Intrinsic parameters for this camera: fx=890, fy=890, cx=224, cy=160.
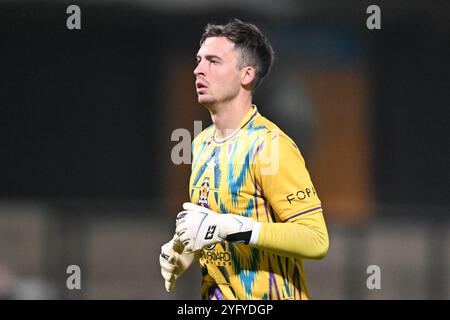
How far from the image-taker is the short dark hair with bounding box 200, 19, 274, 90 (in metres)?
4.54

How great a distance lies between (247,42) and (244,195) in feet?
2.59

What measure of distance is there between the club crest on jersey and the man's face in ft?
1.33

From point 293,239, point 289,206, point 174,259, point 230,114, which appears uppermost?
point 230,114

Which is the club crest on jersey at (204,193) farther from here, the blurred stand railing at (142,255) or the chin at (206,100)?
the blurred stand railing at (142,255)

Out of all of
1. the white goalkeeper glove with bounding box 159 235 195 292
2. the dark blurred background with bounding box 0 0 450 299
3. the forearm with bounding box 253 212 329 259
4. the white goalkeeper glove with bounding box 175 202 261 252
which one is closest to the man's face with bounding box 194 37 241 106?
the white goalkeeper glove with bounding box 175 202 261 252

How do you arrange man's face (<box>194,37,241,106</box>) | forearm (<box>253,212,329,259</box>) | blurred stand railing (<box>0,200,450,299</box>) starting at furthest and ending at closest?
blurred stand railing (<box>0,200,450,299</box>), man's face (<box>194,37,241,106</box>), forearm (<box>253,212,329,259</box>)

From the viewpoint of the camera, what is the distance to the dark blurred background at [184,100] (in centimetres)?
1227

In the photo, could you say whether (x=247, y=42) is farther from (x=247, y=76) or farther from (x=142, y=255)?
(x=142, y=255)

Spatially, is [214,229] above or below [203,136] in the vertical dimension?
below

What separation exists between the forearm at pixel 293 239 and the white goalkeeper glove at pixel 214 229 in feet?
0.16

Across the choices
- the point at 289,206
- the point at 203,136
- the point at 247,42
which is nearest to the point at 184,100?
the point at 203,136

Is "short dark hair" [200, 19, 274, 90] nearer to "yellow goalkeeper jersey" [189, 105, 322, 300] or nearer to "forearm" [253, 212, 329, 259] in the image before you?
"yellow goalkeeper jersey" [189, 105, 322, 300]

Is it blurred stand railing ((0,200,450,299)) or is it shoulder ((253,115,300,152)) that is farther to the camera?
blurred stand railing ((0,200,450,299))

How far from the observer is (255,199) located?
4406 millimetres
